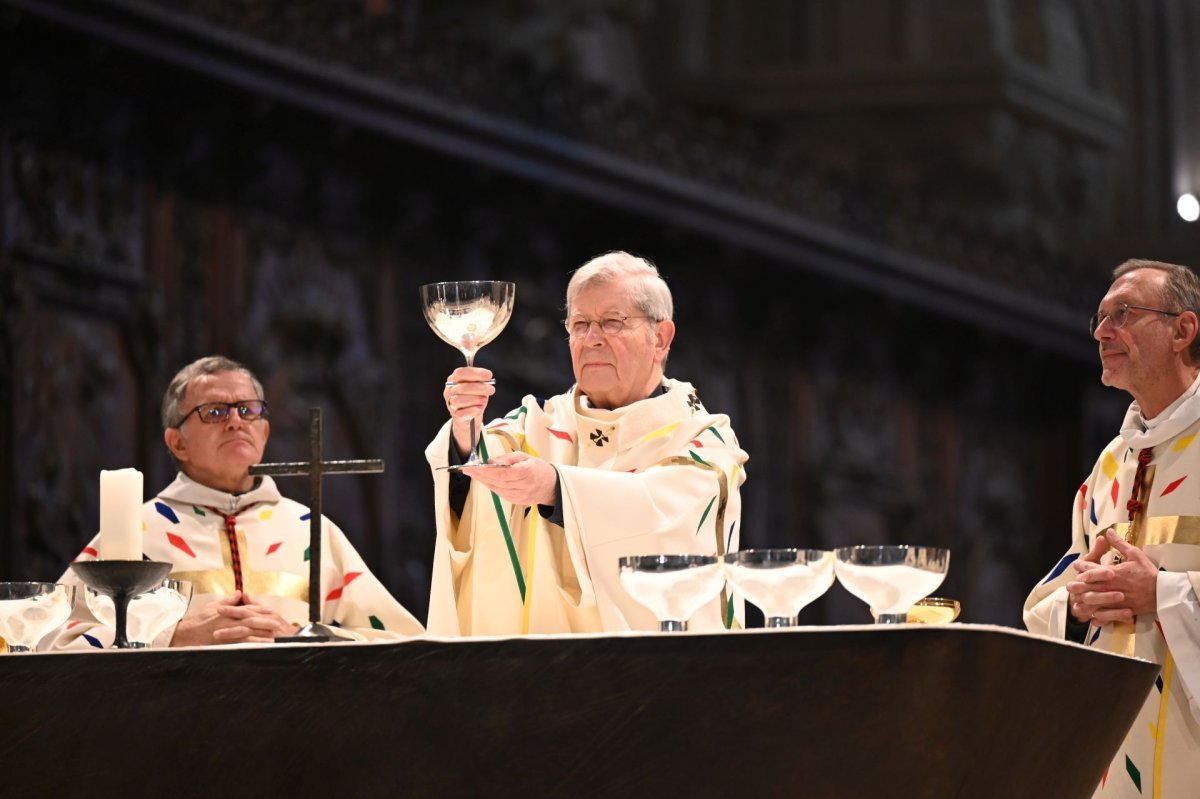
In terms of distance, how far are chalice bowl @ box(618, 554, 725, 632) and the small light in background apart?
43.7ft

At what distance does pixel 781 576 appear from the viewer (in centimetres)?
368

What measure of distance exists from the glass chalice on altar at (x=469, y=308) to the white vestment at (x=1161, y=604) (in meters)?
1.44

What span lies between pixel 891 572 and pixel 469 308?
1095 mm

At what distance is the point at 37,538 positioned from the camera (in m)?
7.55

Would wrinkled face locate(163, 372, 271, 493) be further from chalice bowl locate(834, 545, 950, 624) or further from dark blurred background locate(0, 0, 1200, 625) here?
chalice bowl locate(834, 545, 950, 624)

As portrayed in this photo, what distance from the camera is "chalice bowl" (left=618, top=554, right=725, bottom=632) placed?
368 centimetres

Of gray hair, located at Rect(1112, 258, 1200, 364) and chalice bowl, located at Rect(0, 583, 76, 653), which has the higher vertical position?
gray hair, located at Rect(1112, 258, 1200, 364)

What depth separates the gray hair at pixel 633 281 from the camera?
4777mm

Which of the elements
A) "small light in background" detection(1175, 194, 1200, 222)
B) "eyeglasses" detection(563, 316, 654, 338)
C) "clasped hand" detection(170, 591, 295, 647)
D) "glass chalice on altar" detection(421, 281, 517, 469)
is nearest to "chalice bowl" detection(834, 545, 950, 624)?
"glass chalice on altar" detection(421, 281, 517, 469)

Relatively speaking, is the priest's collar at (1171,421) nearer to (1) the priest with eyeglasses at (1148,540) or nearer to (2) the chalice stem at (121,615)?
(1) the priest with eyeglasses at (1148,540)

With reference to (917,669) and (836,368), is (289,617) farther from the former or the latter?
(836,368)

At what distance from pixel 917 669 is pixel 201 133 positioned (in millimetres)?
5671

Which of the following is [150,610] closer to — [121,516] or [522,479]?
[121,516]

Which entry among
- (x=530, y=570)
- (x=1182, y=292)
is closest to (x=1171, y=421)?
(x=1182, y=292)
